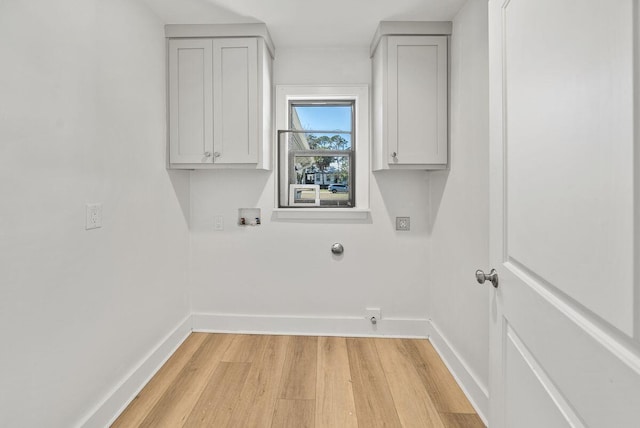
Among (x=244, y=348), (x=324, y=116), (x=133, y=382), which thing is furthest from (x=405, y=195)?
(x=133, y=382)

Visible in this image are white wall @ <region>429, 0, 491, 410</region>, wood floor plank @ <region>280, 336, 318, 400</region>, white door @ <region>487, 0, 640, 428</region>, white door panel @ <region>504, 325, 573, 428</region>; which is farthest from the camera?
wood floor plank @ <region>280, 336, 318, 400</region>

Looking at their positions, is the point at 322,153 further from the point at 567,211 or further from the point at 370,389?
the point at 567,211

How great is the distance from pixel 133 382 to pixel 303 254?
139cm

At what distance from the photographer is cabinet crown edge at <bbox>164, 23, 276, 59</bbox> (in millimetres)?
2244

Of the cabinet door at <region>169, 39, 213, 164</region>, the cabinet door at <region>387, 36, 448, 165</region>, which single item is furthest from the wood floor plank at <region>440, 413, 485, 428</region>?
the cabinet door at <region>169, 39, 213, 164</region>

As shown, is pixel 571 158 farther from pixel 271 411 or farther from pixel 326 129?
pixel 326 129

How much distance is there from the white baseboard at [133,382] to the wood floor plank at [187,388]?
171mm

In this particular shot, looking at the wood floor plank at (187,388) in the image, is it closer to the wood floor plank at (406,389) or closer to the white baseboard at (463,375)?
the wood floor plank at (406,389)

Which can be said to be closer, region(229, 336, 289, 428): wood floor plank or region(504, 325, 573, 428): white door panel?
region(504, 325, 573, 428): white door panel

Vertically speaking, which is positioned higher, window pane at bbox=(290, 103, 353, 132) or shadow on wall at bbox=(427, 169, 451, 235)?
window pane at bbox=(290, 103, 353, 132)

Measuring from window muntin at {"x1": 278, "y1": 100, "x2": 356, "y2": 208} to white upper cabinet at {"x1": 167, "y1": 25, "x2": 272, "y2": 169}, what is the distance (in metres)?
0.44

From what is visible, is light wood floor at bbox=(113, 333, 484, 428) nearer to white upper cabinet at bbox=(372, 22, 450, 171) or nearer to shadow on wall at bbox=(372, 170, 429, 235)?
shadow on wall at bbox=(372, 170, 429, 235)

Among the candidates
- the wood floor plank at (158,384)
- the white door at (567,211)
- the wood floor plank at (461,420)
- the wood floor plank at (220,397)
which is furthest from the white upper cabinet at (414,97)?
the wood floor plank at (158,384)

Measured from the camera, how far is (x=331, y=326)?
2621 millimetres
